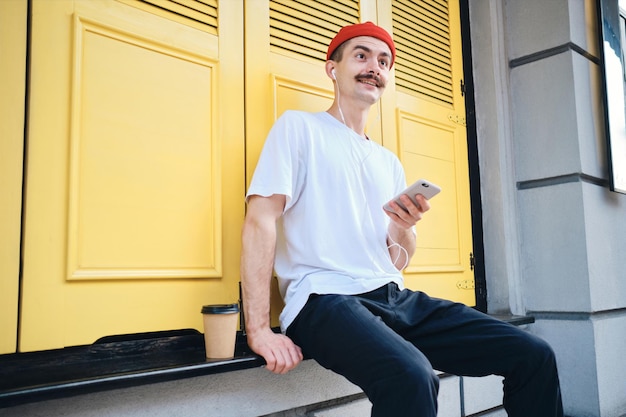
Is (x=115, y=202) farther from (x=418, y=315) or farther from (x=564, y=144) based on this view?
(x=564, y=144)

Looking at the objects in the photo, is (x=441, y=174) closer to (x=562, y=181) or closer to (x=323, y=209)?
(x=562, y=181)

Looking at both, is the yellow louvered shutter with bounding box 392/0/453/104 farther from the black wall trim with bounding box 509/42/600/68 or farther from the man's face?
the man's face

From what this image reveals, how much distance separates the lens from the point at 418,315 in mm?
1890

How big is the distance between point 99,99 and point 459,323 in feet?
4.76

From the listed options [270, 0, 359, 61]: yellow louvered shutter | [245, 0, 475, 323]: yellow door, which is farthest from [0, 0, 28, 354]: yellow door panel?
[270, 0, 359, 61]: yellow louvered shutter

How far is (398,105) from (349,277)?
4.22 ft

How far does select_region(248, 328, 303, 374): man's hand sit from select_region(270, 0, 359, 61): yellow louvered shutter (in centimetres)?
124

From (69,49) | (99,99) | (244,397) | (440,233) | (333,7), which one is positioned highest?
(333,7)

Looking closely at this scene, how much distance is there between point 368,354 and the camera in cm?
147

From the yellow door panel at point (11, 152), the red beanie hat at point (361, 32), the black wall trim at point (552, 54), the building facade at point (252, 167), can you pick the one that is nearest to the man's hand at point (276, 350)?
the building facade at point (252, 167)

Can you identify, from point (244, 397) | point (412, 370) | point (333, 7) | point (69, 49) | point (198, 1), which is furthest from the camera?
point (333, 7)

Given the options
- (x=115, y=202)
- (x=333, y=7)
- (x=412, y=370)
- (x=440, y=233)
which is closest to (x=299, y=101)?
(x=333, y=7)

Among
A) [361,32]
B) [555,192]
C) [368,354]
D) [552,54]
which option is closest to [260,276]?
[368,354]

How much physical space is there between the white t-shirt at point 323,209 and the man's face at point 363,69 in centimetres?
15
